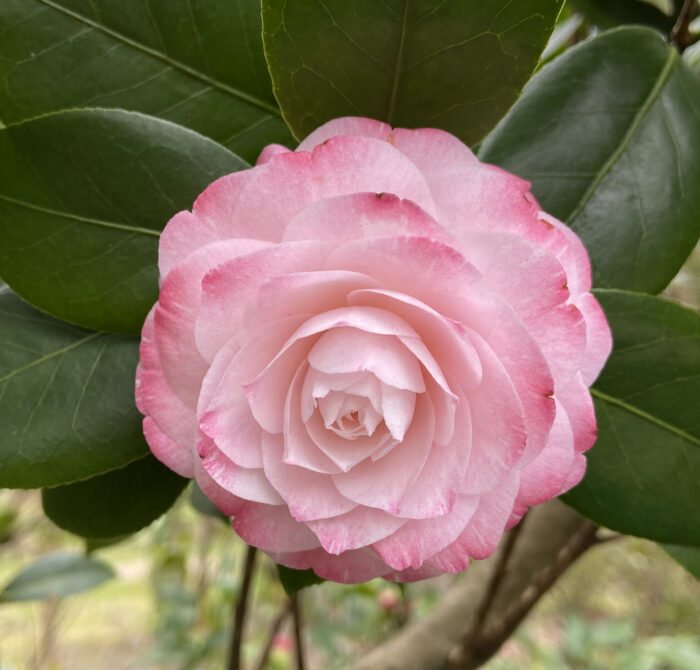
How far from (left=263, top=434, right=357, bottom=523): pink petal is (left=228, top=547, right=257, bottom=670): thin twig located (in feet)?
1.14

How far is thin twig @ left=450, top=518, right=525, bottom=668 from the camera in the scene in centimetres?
91

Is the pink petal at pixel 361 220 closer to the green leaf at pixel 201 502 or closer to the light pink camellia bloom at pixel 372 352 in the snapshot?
the light pink camellia bloom at pixel 372 352

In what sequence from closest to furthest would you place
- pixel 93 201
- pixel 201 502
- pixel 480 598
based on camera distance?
1. pixel 93 201
2. pixel 201 502
3. pixel 480 598

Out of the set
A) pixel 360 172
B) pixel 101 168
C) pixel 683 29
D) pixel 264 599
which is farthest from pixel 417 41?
pixel 264 599

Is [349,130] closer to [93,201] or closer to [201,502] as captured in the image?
[93,201]

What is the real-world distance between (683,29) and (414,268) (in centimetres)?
45

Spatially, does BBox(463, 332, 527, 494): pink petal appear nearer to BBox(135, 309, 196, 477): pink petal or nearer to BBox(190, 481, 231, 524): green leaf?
BBox(135, 309, 196, 477): pink petal

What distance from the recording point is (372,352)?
0.39m

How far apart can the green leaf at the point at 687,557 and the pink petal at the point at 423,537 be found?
0.42 m

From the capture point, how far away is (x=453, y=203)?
40 cm

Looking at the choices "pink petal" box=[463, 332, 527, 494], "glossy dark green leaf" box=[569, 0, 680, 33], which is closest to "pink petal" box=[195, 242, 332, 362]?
"pink petal" box=[463, 332, 527, 494]

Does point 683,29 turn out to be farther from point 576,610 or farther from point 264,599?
point 576,610

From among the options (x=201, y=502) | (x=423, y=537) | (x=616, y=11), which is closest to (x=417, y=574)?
(x=423, y=537)

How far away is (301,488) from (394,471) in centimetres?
6
